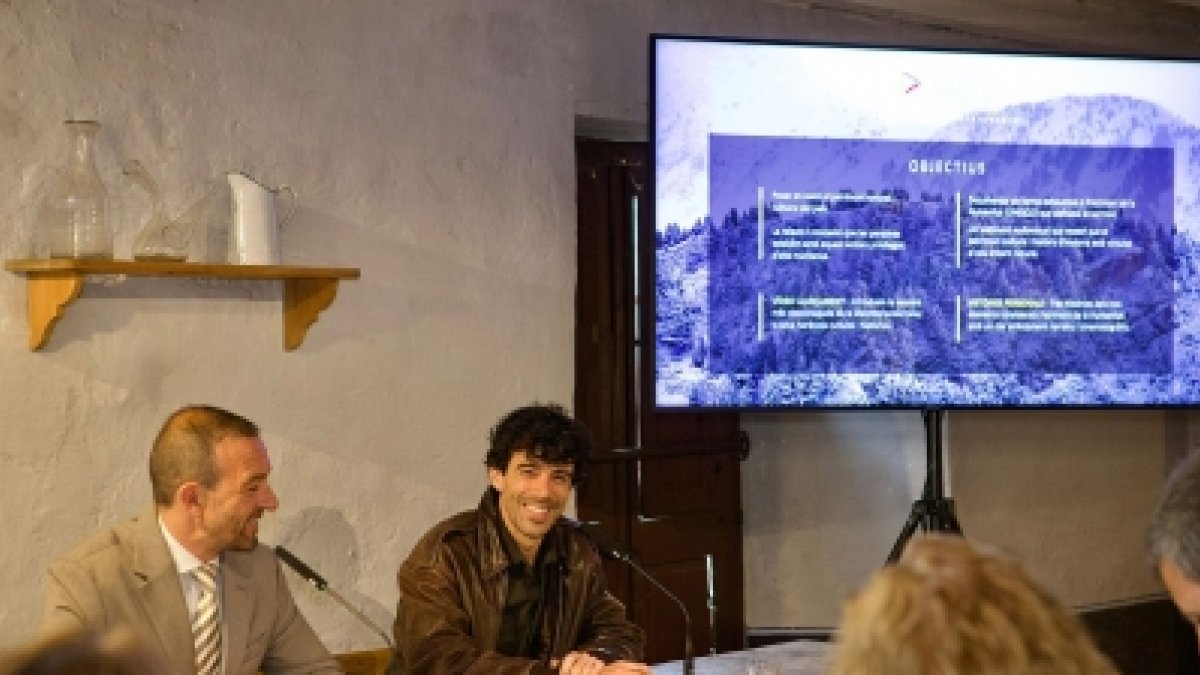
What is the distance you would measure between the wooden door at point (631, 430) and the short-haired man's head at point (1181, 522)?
3031mm

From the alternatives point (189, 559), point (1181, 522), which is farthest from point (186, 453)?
point (1181, 522)

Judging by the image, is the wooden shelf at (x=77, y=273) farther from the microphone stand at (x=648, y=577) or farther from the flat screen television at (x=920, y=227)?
the flat screen television at (x=920, y=227)

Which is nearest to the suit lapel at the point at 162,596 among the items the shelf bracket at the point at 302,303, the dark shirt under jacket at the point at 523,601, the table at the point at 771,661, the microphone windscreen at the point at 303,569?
→ the microphone windscreen at the point at 303,569

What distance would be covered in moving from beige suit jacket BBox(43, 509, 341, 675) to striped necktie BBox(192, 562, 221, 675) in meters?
0.02

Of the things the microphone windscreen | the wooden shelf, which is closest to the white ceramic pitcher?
the wooden shelf

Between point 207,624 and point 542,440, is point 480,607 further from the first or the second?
point 207,624

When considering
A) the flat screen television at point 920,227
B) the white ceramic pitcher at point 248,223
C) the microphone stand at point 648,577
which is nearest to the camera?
the microphone stand at point 648,577

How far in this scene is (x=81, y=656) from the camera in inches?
43.3

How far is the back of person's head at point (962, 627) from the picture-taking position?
1201 millimetres

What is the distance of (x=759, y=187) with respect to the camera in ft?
14.7

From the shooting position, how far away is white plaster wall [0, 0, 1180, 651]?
346 cm

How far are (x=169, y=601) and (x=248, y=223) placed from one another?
1.08 meters

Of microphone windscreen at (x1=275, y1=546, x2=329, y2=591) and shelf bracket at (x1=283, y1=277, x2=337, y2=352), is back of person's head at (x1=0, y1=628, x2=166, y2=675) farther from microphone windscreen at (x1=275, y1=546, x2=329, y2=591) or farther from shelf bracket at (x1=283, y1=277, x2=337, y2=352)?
shelf bracket at (x1=283, y1=277, x2=337, y2=352)

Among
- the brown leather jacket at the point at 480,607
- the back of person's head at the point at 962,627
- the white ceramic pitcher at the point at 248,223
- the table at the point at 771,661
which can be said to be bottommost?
the table at the point at 771,661
